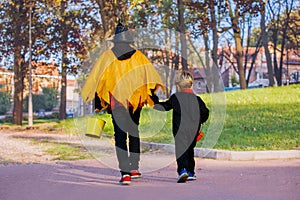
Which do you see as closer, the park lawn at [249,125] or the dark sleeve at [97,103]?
the dark sleeve at [97,103]

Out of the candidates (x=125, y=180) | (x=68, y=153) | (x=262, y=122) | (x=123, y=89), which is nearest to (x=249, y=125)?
(x=262, y=122)

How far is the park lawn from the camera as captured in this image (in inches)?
426

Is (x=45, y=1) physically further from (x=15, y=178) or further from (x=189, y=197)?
(x=189, y=197)

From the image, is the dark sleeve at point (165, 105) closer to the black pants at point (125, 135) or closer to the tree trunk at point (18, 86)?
the black pants at point (125, 135)

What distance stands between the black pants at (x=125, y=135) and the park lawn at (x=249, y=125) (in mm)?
2777

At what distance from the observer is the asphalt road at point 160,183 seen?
6.11 metres

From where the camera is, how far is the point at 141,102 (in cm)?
730

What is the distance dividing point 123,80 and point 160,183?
150cm

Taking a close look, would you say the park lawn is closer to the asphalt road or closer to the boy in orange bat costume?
the asphalt road

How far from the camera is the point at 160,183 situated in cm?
704

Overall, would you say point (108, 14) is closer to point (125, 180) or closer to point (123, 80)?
point (123, 80)

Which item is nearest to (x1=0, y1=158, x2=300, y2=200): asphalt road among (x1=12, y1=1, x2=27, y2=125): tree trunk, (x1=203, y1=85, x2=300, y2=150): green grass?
(x1=203, y1=85, x2=300, y2=150): green grass

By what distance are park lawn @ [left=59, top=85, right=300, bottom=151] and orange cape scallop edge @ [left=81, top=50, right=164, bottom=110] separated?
2.84 meters

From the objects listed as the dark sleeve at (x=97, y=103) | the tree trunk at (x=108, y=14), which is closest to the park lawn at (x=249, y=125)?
the dark sleeve at (x=97, y=103)
